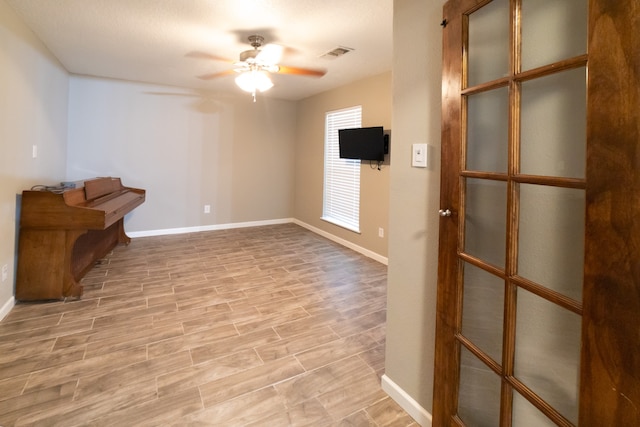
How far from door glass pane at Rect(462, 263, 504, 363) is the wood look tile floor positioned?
27.0 inches

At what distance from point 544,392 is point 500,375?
5.4 inches

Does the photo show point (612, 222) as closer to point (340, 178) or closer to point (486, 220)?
point (486, 220)

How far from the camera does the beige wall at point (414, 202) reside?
1491mm

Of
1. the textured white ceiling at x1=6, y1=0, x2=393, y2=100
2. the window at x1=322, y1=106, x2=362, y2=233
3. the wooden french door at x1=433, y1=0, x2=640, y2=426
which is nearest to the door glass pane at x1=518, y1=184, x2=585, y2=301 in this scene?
the wooden french door at x1=433, y1=0, x2=640, y2=426

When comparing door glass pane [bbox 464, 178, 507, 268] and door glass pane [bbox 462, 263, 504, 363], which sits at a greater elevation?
door glass pane [bbox 464, 178, 507, 268]

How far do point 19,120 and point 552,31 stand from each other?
146 inches

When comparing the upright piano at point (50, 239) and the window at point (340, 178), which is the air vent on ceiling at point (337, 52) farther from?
the upright piano at point (50, 239)

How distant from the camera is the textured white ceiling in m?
2.50

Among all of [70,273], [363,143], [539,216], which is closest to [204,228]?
[70,273]

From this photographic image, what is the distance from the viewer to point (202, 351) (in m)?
2.21

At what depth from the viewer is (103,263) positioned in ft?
12.8

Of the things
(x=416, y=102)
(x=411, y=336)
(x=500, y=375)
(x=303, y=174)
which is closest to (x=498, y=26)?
(x=416, y=102)

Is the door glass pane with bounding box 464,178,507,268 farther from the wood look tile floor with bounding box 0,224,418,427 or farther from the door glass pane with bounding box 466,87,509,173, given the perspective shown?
the wood look tile floor with bounding box 0,224,418,427

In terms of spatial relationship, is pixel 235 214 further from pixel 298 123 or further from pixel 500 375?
pixel 500 375
